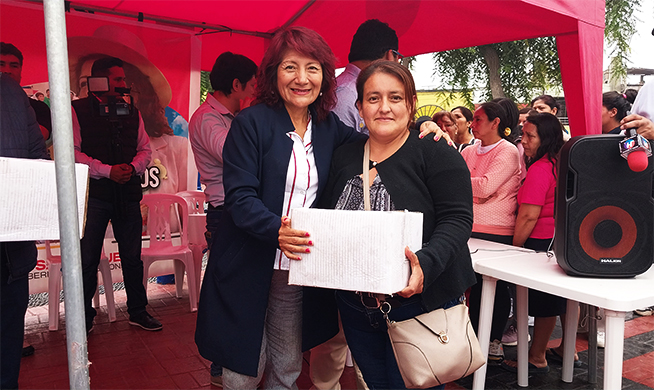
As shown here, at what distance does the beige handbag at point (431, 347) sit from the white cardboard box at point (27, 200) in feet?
3.31

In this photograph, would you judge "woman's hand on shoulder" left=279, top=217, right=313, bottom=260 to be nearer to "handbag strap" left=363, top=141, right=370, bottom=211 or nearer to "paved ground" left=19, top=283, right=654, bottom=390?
"handbag strap" left=363, top=141, right=370, bottom=211

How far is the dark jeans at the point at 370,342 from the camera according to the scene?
1817 mm

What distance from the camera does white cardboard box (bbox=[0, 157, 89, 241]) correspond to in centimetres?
153

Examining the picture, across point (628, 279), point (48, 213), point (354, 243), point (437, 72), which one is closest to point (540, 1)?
point (628, 279)

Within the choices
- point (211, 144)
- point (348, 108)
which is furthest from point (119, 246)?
point (348, 108)

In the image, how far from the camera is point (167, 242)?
15.3ft

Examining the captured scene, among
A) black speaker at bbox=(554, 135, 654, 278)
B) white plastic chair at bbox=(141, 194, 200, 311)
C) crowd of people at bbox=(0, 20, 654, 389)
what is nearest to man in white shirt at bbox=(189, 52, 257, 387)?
crowd of people at bbox=(0, 20, 654, 389)

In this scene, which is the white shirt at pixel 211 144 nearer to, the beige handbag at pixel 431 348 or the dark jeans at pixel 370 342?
the dark jeans at pixel 370 342

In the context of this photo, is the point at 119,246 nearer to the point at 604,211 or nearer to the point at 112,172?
the point at 112,172

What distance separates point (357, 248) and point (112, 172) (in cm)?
283

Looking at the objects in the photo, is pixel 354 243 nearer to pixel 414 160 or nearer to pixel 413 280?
pixel 413 280

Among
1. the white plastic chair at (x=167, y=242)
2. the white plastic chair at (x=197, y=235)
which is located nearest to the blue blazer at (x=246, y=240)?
the white plastic chair at (x=167, y=242)

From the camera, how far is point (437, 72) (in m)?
11.5

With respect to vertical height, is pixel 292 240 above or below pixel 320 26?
below
